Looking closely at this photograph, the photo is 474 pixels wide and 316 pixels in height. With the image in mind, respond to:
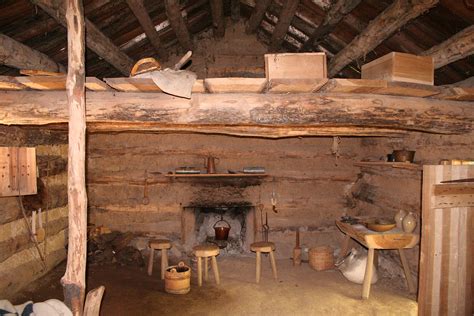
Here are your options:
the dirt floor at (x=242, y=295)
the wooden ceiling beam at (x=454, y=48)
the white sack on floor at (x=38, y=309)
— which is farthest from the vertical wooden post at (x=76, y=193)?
the wooden ceiling beam at (x=454, y=48)

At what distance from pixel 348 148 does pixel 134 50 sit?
4611 millimetres

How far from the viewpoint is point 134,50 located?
574cm

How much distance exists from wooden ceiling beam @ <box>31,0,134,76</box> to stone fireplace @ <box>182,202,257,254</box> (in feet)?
10.3

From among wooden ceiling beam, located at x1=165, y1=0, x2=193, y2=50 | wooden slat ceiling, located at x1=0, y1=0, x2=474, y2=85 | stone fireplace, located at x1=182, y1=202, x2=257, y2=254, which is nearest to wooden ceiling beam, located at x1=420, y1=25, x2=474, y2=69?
wooden slat ceiling, located at x1=0, y1=0, x2=474, y2=85

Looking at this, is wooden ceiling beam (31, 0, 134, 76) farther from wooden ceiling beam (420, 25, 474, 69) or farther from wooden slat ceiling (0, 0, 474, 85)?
wooden ceiling beam (420, 25, 474, 69)

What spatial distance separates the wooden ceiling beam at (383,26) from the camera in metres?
3.44

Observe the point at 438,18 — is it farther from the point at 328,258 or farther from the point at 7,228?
the point at 7,228

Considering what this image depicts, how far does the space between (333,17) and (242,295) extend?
13.8ft

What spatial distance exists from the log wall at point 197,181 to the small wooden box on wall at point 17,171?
1698mm

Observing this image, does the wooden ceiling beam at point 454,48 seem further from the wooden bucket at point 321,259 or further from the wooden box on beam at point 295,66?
the wooden bucket at point 321,259

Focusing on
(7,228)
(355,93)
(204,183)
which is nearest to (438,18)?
(355,93)

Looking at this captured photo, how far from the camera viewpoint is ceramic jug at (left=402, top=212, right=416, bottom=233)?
17.8 feet

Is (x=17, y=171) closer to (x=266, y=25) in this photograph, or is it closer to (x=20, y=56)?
(x=20, y=56)

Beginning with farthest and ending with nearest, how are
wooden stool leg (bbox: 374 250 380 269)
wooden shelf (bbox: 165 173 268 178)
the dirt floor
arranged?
wooden shelf (bbox: 165 173 268 178), wooden stool leg (bbox: 374 250 380 269), the dirt floor
